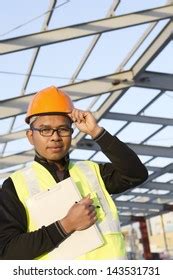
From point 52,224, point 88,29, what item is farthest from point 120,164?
point 88,29

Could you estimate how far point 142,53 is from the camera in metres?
10.1

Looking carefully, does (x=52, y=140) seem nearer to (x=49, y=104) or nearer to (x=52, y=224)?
(x=49, y=104)

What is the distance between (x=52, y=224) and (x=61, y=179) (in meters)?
0.30

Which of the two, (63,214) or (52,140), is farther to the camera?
(52,140)

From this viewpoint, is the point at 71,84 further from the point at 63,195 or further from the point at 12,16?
the point at 63,195

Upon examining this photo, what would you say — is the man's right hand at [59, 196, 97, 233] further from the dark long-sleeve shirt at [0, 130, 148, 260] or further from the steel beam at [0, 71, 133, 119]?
the steel beam at [0, 71, 133, 119]

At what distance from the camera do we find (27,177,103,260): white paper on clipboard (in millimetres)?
1905

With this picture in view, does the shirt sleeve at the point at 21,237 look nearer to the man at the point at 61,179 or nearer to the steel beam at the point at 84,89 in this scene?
the man at the point at 61,179

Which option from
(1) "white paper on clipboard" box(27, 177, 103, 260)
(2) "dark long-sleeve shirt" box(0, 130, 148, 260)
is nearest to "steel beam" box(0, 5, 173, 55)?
(2) "dark long-sleeve shirt" box(0, 130, 148, 260)

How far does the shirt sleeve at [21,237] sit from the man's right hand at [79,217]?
35 mm

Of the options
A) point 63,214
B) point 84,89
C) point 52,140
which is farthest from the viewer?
point 84,89

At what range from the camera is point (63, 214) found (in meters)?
1.95

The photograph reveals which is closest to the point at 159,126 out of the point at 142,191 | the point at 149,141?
the point at 149,141

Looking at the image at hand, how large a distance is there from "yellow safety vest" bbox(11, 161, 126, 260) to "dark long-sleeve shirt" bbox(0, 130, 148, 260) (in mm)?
33
